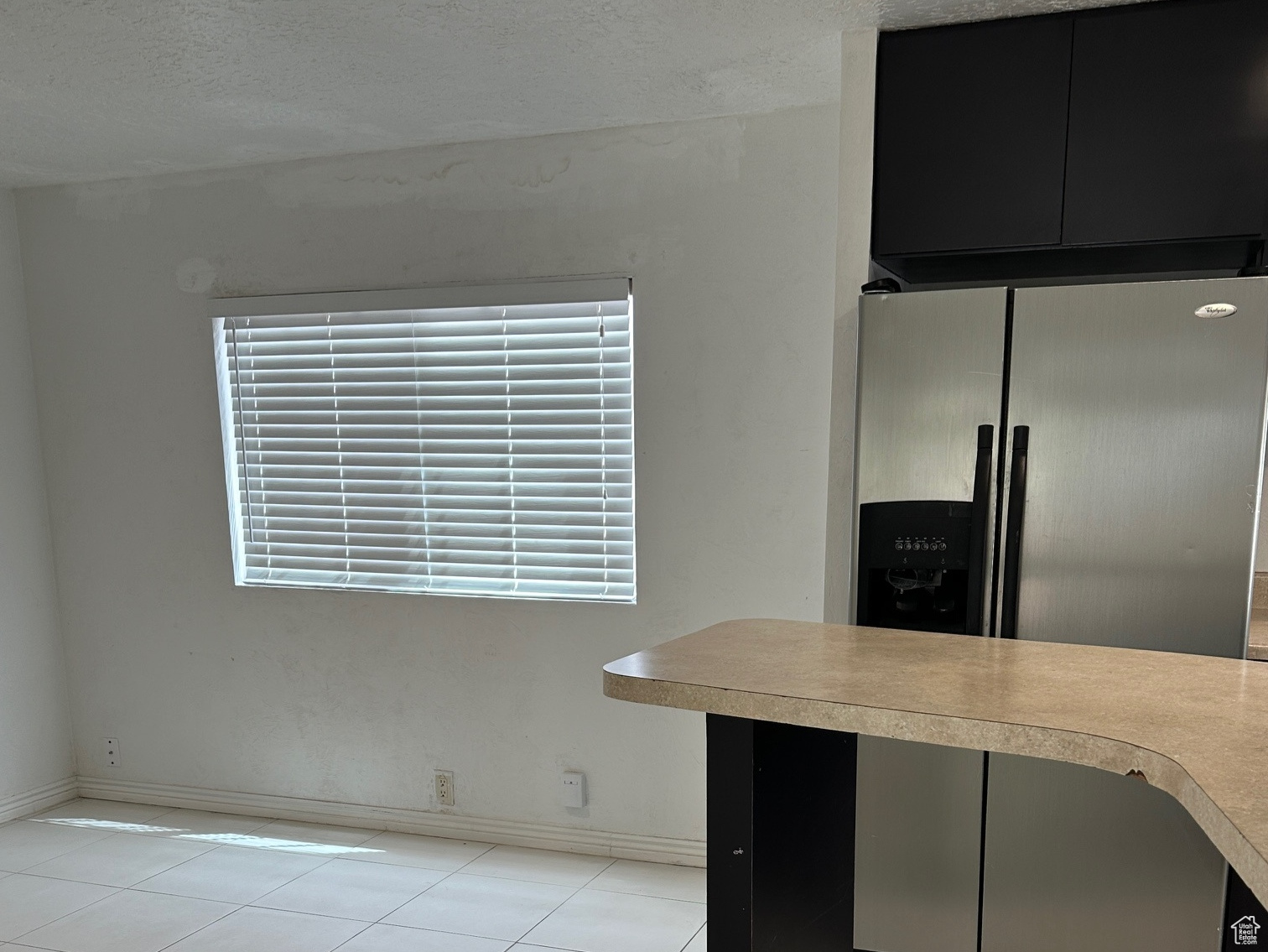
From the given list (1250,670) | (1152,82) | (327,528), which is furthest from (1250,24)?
(327,528)

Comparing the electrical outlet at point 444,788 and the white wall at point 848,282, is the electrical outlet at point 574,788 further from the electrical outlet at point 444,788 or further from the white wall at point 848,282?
the white wall at point 848,282

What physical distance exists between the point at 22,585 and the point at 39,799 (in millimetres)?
896

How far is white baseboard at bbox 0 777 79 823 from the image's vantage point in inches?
149

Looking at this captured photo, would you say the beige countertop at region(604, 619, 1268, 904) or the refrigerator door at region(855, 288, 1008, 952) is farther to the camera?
the refrigerator door at region(855, 288, 1008, 952)

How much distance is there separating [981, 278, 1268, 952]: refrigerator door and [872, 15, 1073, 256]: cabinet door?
0.99ft

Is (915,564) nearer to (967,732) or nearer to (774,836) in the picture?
(774,836)

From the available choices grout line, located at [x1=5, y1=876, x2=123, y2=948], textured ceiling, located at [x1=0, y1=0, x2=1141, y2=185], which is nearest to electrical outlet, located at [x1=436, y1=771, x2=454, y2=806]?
grout line, located at [x1=5, y1=876, x2=123, y2=948]

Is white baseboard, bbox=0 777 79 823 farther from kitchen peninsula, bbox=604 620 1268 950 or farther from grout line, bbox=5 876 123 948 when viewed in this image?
kitchen peninsula, bbox=604 620 1268 950

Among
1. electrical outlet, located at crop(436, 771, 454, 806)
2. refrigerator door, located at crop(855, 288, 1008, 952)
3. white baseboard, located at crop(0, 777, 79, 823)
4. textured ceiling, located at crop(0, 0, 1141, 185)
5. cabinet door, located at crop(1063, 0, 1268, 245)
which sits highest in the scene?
textured ceiling, located at crop(0, 0, 1141, 185)

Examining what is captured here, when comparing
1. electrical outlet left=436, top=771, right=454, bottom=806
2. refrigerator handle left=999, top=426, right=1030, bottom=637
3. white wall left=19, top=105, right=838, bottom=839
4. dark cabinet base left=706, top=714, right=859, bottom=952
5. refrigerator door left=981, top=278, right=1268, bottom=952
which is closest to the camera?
dark cabinet base left=706, top=714, right=859, bottom=952

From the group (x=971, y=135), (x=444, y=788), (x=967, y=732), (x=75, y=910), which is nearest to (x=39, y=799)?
(x=75, y=910)

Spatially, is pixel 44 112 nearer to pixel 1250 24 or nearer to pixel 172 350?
pixel 172 350

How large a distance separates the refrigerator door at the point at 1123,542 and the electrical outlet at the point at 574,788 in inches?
59.4

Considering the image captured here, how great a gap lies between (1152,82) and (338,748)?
340 cm
